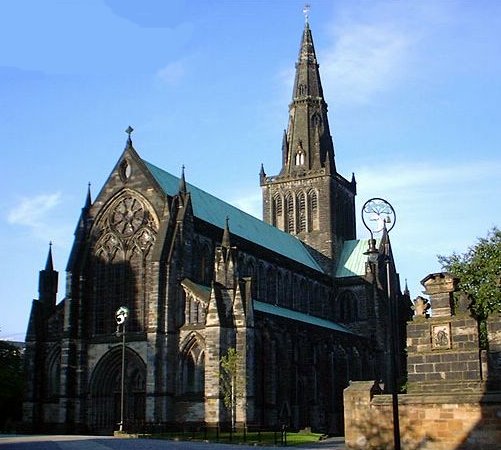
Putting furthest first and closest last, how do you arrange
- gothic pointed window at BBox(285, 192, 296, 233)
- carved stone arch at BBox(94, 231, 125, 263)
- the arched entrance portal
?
gothic pointed window at BBox(285, 192, 296, 233) → carved stone arch at BBox(94, 231, 125, 263) → the arched entrance portal

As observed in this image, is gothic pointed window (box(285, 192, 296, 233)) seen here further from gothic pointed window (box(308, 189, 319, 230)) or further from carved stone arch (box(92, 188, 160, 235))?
carved stone arch (box(92, 188, 160, 235))

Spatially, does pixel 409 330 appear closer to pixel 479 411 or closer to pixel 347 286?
pixel 479 411

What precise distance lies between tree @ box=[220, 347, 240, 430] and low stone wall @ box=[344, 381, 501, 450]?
18006 millimetres

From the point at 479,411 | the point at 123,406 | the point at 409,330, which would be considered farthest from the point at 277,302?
the point at 479,411

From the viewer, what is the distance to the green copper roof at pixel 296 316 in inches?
2290

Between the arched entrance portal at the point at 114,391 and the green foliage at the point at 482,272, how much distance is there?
2185cm

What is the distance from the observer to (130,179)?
5384 centimetres

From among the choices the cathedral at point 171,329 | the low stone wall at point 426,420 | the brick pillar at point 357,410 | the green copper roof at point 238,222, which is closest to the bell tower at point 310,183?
the green copper roof at point 238,222

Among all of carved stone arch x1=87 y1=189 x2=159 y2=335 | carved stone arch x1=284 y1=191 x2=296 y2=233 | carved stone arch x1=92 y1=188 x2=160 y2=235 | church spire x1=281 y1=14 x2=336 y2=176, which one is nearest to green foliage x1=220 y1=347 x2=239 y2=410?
carved stone arch x1=87 y1=189 x2=159 y2=335

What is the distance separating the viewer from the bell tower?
78938mm

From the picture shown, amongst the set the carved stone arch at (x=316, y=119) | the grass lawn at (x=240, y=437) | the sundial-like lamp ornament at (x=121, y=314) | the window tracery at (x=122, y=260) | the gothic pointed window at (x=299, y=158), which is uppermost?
the carved stone arch at (x=316, y=119)

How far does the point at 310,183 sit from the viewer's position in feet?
262

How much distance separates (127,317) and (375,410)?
27490mm

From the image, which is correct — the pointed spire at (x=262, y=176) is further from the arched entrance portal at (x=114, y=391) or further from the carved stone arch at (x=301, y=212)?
the arched entrance portal at (x=114, y=391)
